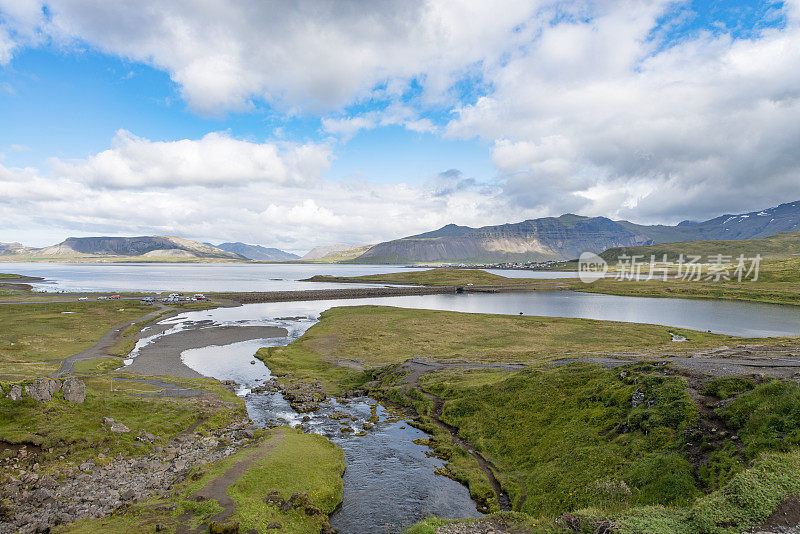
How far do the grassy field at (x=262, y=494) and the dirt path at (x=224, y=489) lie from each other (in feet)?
0.64

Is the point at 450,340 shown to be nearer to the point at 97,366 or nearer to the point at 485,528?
the point at 97,366

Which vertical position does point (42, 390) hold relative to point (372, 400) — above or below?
above

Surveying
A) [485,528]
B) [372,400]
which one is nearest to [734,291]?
[372,400]

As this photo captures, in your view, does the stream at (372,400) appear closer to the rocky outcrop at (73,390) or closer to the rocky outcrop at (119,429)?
the rocky outcrop at (119,429)

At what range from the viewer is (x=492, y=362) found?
199ft

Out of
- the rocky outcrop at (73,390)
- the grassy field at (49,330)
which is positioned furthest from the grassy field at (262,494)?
the grassy field at (49,330)

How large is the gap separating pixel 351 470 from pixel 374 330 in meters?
64.3

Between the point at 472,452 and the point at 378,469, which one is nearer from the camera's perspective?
the point at 378,469

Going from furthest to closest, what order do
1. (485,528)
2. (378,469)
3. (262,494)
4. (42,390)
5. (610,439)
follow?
(42,390)
(378,469)
(610,439)
(262,494)
(485,528)

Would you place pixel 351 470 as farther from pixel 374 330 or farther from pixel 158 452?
pixel 374 330

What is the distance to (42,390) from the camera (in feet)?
108

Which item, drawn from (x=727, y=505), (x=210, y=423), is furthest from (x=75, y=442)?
(x=727, y=505)

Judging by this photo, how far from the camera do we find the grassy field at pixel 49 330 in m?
56.8

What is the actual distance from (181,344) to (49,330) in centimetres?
3097
